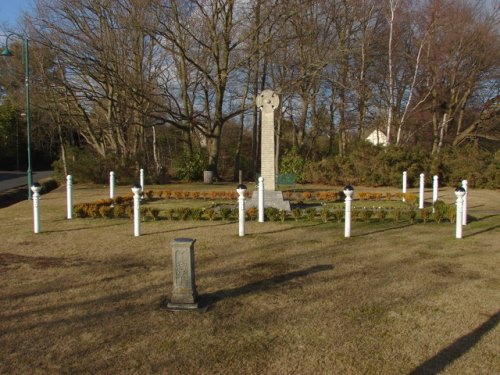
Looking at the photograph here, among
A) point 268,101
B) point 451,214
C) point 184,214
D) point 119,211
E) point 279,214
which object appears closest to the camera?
point 451,214

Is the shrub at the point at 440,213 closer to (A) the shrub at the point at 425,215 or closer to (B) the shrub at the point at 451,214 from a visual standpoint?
(B) the shrub at the point at 451,214

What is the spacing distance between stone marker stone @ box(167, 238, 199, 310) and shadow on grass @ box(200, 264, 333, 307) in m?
0.17

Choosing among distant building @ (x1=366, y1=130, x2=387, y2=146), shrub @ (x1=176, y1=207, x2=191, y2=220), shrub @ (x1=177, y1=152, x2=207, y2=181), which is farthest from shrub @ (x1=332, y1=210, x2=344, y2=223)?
shrub @ (x1=177, y1=152, x2=207, y2=181)

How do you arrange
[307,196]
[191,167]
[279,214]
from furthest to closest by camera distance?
[191,167]
[307,196]
[279,214]

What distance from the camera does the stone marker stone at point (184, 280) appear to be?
5219 mm

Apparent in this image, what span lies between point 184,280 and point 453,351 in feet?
9.21

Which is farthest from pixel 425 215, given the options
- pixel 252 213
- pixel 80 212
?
pixel 80 212

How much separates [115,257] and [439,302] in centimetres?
504

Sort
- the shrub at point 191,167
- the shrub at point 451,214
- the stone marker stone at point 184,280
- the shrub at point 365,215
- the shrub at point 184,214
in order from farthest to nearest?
the shrub at point 191,167, the shrub at point 184,214, the shrub at point 365,215, the shrub at point 451,214, the stone marker stone at point 184,280

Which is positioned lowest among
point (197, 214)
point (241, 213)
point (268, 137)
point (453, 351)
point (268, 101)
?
point (453, 351)

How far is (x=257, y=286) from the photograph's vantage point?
6.04 m

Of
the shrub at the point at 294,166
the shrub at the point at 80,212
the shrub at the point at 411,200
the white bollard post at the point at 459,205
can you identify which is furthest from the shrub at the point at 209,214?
the shrub at the point at 294,166

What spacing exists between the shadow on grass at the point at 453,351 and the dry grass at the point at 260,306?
2cm

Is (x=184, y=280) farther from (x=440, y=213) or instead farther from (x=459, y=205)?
(x=440, y=213)
